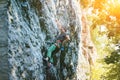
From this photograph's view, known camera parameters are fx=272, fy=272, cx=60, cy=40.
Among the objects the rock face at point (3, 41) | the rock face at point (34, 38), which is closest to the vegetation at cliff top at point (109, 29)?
the rock face at point (34, 38)

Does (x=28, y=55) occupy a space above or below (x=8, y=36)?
below

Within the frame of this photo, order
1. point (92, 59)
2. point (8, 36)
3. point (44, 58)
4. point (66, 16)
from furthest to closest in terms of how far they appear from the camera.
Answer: point (92, 59)
point (66, 16)
point (44, 58)
point (8, 36)

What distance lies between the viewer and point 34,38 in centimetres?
1060

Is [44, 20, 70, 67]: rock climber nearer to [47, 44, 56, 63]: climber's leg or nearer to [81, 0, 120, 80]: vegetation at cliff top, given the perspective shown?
[47, 44, 56, 63]: climber's leg

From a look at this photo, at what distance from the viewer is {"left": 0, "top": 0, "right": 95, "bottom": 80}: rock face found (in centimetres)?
898

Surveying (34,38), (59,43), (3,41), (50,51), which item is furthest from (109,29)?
(3,41)

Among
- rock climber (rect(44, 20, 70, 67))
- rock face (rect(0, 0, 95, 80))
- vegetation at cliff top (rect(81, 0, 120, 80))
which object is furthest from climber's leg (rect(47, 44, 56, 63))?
vegetation at cliff top (rect(81, 0, 120, 80))

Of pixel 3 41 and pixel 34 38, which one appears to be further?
pixel 34 38

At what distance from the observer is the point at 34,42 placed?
34.5ft

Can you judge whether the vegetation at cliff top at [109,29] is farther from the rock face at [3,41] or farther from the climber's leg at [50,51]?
the rock face at [3,41]

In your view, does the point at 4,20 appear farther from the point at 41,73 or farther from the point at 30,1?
the point at 41,73

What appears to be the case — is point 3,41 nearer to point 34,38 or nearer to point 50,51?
point 34,38

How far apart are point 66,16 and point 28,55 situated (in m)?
4.99

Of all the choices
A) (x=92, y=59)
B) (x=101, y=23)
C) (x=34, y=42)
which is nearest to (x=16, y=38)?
(x=34, y=42)
